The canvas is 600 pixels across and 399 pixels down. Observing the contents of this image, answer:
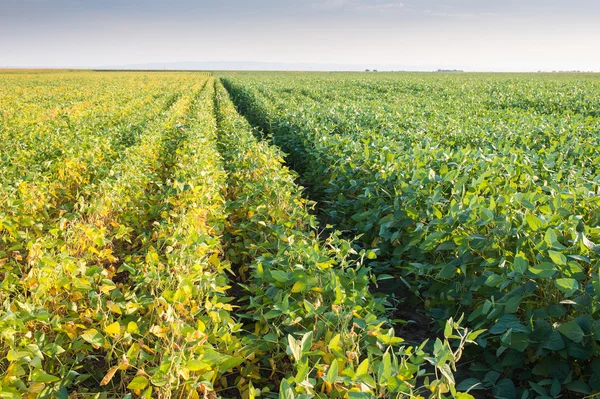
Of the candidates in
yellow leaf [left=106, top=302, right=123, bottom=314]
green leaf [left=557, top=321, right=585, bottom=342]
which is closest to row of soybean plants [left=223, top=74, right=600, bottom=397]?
green leaf [left=557, top=321, right=585, bottom=342]

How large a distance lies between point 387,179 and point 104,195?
3227 mm

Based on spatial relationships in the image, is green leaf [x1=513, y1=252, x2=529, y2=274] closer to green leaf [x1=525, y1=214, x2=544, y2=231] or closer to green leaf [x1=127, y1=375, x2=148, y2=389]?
green leaf [x1=525, y1=214, x2=544, y2=231]

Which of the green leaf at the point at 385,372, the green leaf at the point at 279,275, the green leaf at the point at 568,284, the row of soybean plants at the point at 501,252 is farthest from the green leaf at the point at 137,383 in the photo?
the green leaf at the point at 568,284

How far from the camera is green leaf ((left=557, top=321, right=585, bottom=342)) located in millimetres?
2164

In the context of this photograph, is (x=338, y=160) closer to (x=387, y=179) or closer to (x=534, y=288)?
(x=387, y=179)

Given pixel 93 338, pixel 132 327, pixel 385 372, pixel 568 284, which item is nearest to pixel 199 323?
pixel 132 327

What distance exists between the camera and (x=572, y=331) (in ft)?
7.19

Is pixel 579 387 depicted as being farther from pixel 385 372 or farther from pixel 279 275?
pixel 279 275

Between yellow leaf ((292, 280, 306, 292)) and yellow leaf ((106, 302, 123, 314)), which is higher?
yellow leaf ((292, 280, 306, 292))

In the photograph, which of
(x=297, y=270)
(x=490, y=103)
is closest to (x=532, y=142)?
(x=297, y=270)

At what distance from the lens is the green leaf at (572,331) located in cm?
216

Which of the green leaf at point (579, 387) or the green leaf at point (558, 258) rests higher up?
the green leaf at point (558, 258)

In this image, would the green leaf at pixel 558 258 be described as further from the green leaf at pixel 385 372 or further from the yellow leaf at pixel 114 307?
the yellow leaf at pixel 114 307

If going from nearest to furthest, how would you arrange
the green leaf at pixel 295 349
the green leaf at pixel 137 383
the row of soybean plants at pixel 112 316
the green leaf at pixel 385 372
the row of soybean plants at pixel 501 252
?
the green leaf at pixel 385 372, the green leaf at pixel 295 349, the green leaf at pixel 137 383, the row of soybean plants at pixel 112 316, the row of soybean plants at pixel 501 252
